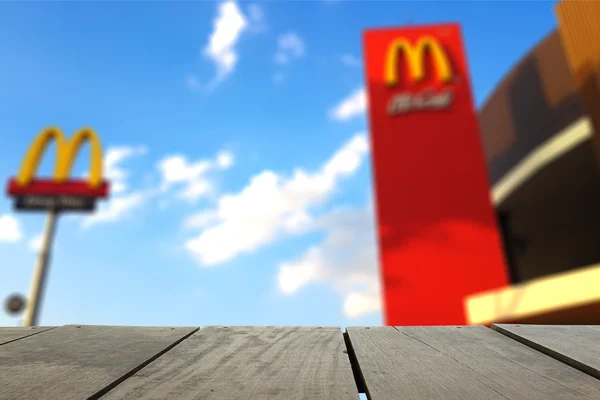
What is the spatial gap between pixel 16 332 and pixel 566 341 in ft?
5.36

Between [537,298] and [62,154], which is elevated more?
[62,154]

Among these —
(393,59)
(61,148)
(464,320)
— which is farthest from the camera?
(61,148)

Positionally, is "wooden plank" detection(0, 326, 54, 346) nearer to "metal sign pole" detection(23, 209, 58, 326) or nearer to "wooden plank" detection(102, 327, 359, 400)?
"wooden plank" detection(102, 327, 359, 400)

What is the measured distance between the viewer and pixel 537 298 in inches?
423

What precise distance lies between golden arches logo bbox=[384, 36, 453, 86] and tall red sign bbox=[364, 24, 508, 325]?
0.10 feet

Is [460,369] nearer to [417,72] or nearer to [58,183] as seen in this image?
[417,72]

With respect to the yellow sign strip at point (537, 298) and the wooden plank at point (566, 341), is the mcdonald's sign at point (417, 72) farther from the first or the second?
the wooden plank at point (566, 341)

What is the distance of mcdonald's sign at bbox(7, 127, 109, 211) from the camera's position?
18547 mm

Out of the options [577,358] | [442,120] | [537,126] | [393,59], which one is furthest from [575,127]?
[577,358]

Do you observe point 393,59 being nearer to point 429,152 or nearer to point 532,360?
point 429,152

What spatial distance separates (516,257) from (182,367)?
862 inches

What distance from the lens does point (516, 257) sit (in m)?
20.8

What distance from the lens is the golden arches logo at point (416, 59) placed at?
1484 cm

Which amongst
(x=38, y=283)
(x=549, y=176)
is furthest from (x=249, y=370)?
(x=38, y=283)
